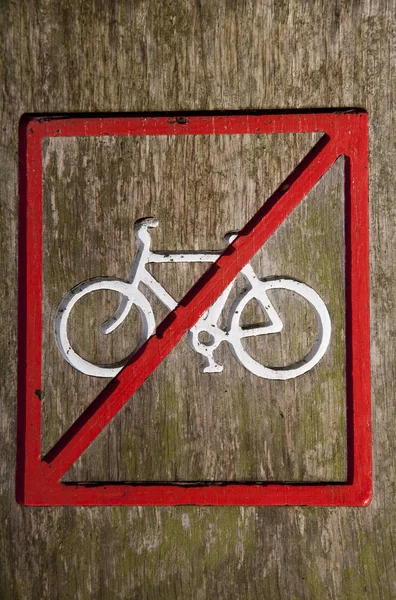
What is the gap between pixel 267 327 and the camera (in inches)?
68.4

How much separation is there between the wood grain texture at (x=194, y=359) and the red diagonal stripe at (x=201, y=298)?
59 millimetres

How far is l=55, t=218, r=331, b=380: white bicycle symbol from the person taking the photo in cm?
174

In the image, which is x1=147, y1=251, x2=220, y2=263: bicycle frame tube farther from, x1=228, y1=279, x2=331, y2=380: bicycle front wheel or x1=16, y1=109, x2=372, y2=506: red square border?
x1=228, y1=279, x2=331, y2=380: bicycle front wheel

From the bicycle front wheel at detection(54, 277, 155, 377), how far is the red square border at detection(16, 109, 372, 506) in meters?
0.04

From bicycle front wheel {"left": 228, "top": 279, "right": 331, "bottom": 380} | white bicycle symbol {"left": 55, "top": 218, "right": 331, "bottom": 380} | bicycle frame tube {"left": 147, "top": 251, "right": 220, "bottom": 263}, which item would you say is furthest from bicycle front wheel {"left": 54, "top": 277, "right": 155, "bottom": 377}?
bicycle front wheel {"left": 228, "top": 279, "right": 331, "bottom": 380}

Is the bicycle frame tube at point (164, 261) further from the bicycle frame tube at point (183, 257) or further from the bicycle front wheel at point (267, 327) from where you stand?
the bicycle front wheel at point (267, 327)

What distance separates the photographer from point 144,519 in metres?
1.79

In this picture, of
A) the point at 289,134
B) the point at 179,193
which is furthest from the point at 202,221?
the point at 289,134

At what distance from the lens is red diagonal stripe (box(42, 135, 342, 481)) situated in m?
1.73

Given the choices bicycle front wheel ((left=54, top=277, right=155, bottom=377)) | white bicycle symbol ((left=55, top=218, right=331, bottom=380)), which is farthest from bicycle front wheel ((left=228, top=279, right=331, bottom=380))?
bicycle front wheel ((left=54, top=277, right=155, bottom=377))

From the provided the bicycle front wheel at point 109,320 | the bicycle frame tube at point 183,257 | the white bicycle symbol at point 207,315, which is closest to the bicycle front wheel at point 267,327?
the white bicycle symbol at point 207,315

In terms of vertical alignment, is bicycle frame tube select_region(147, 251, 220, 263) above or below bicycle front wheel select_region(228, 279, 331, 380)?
above

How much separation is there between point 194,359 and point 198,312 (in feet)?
0.53

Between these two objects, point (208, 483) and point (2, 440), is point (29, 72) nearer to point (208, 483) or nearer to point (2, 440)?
point (2, 440)
